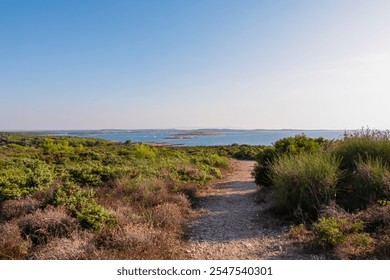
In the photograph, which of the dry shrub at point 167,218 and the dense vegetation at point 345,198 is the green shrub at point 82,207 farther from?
the dense vegetation at point 345,198

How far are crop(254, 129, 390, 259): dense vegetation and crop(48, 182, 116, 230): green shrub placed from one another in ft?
13.0

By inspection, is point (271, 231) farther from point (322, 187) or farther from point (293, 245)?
point (322, 187)

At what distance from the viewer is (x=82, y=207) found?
5824 mm

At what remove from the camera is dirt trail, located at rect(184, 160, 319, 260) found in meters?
4.80

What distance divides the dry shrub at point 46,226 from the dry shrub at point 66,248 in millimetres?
205

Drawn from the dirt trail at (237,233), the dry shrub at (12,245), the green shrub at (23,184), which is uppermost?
the green shrub at (23,184)

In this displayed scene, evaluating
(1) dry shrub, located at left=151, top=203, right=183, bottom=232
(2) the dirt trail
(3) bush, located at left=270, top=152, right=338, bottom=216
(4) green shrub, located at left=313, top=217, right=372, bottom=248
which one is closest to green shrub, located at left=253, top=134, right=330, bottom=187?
(2) the dirt trail

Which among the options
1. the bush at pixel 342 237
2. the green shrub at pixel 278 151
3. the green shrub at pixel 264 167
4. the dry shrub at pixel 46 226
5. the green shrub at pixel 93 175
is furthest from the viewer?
the green shrub at pixel 278 151

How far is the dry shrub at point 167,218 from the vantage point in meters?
5.87

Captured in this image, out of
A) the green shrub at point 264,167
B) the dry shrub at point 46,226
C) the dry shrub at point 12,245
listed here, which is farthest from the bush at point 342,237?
the dry shrub at point 12,245

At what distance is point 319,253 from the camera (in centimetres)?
455

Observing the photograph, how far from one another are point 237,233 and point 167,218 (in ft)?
5.33

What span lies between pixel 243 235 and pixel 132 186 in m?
4.12

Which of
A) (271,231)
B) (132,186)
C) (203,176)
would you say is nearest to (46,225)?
(132,186)
